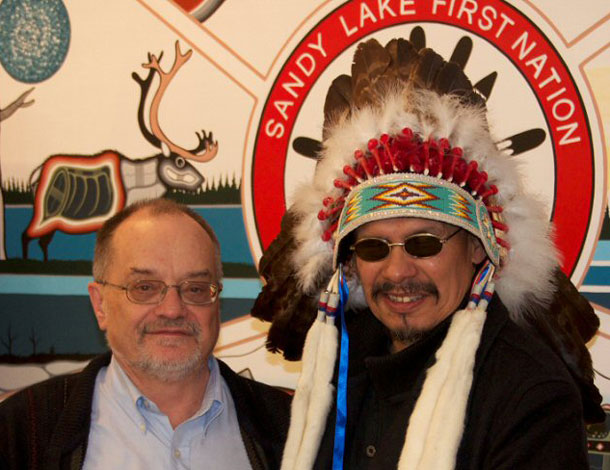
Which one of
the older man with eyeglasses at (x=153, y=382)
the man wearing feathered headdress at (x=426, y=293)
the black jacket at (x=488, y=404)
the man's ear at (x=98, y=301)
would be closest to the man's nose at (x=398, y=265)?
the man wearing feathered headdress at (x=426, y=293)

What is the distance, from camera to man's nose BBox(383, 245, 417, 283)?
1.80 meters

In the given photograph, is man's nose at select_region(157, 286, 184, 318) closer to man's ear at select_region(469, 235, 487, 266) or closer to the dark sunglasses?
the dark sunglasses

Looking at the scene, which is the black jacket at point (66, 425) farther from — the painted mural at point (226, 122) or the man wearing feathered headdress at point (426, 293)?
the painted mural at point (226, 122)

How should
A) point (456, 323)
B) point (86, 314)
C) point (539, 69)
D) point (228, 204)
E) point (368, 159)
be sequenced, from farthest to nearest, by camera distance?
point (86, 314) → point (228, 204) → point (539, 69) → point (368, 159) → point (456, 323)

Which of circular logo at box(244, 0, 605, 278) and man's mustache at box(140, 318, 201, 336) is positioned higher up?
circular logo at box(244, 0, 605, 278)

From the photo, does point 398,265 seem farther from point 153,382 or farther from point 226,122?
point 226,122

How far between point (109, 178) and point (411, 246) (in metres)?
1.93

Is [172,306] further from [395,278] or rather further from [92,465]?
[395,278]

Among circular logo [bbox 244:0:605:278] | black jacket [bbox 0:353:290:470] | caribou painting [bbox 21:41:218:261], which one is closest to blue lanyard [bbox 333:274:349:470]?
black jacket [bbox 0:353:290:470]

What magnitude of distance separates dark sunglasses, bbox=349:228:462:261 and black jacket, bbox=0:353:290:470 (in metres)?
0.56

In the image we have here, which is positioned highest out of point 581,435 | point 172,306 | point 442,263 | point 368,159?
point 368,159

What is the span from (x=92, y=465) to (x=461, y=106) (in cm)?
130

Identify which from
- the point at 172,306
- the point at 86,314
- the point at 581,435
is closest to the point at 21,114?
the point at 86,314

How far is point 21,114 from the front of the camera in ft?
11.4
